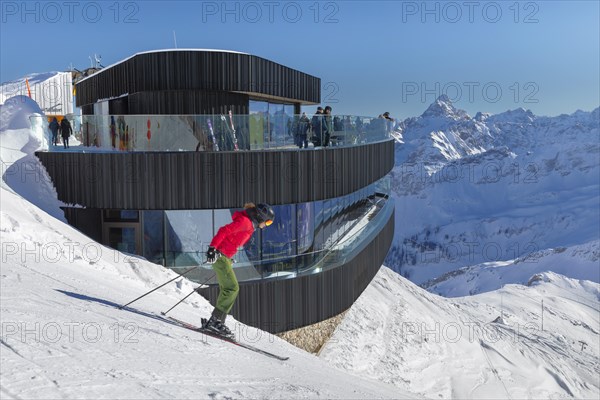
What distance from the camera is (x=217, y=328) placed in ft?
26.3

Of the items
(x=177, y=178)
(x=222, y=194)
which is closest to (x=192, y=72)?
(x=177, y=178)

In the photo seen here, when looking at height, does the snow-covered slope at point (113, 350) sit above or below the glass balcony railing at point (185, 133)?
below

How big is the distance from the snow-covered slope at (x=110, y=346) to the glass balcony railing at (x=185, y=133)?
405cm

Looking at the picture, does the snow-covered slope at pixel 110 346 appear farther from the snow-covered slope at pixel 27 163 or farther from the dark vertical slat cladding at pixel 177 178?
the snow-covered slope at pixel 27 163

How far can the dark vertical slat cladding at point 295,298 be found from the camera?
553 inches

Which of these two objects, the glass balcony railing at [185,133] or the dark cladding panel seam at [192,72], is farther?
the dark cladding panel seam at [192,72]

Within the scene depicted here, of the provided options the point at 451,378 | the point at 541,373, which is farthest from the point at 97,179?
the point at 541,373

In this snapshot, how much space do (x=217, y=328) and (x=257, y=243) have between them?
683 centimetres

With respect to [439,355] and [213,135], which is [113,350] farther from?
[439,355]

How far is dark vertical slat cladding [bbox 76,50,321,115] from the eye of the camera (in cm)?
1944

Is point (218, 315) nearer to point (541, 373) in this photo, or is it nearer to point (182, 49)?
point (182, 49)

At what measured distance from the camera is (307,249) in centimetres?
1645

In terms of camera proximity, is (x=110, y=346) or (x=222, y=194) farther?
(x=222, y=194)

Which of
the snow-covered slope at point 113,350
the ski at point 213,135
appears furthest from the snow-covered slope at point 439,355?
the ski at point 213,135
